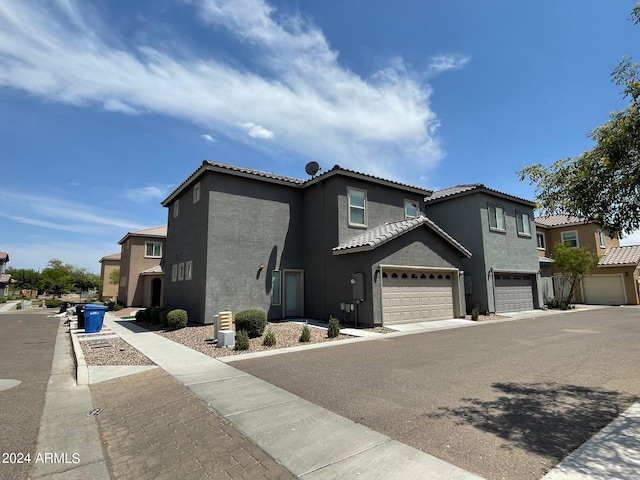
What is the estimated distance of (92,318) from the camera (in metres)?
15.9

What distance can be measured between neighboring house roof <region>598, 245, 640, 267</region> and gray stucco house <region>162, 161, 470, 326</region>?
18.3 metres

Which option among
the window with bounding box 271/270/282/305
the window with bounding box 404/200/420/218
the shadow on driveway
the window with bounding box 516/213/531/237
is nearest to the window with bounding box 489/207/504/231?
the window with bounding box 516/213/531/237

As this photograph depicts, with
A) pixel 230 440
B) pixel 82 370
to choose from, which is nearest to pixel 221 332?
pixel 82 370

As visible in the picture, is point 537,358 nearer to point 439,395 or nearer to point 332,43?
point 439,395

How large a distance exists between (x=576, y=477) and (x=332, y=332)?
9.52 meters

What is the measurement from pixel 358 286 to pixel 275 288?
448 centimetres

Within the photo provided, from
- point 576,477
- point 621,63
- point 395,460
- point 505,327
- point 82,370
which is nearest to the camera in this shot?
point 576,477

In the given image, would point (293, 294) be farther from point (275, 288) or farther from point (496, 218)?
point (496, 218)

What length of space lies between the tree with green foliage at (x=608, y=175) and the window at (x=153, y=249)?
30101mm

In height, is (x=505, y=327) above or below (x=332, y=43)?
below

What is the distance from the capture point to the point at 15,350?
11.8 m

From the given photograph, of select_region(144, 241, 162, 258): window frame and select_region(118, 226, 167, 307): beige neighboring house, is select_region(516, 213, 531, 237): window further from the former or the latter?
select_region(144, 241, 162, 258): window frame

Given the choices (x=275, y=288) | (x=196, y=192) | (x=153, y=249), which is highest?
(x=196, y=192)

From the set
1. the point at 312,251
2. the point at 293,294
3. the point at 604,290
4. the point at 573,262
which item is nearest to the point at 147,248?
the point at 293,294
